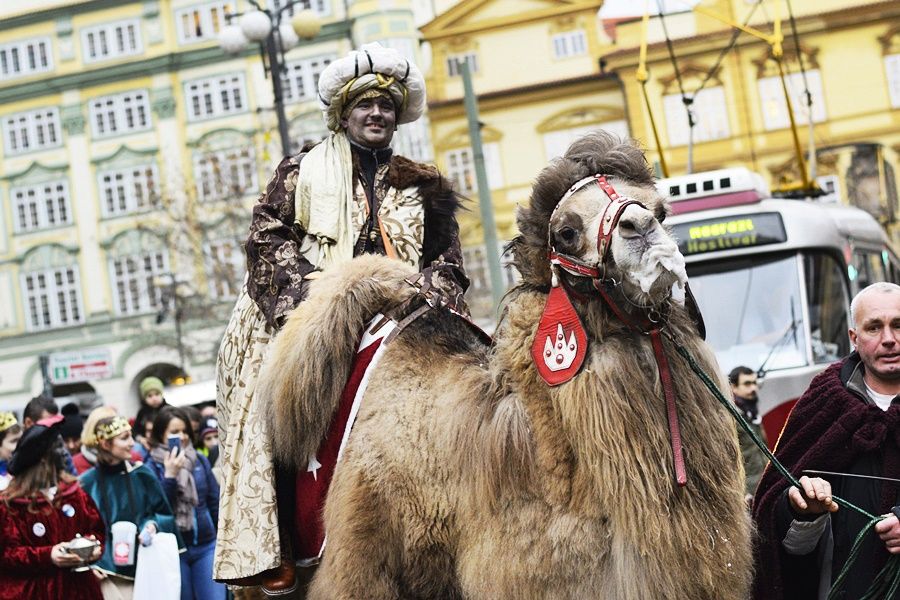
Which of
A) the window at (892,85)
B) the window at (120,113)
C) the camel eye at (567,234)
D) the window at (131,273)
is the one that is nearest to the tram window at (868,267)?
the camel eye at (567,234)

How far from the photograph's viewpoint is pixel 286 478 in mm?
5875

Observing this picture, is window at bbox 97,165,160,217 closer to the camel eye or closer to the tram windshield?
the tram windshield

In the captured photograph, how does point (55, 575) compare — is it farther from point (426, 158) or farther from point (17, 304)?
point (17, 304)

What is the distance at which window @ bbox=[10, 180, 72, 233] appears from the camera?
5681cm

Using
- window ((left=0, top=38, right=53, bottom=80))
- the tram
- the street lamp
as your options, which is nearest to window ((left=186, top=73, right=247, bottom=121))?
window ((left=0, top=38, right=53, bottom=80))

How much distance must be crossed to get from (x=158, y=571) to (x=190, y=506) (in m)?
0.95

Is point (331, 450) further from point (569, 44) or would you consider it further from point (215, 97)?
point (569, 44)

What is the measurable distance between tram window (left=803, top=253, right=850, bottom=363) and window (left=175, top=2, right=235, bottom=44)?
45525 millimetres

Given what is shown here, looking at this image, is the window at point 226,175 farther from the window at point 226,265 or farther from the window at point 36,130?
the window at point 36,130

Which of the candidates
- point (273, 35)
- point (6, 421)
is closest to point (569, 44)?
point (273, 35)

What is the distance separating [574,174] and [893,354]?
1.40m

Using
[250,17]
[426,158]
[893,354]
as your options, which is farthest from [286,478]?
[426,158]

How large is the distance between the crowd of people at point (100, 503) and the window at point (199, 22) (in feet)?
151

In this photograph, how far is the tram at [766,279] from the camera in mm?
12891
